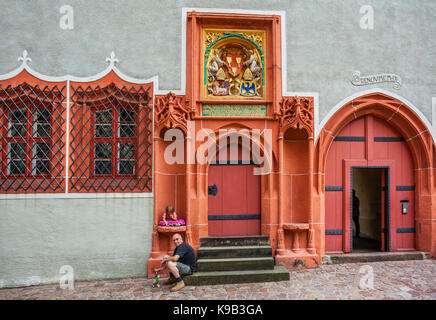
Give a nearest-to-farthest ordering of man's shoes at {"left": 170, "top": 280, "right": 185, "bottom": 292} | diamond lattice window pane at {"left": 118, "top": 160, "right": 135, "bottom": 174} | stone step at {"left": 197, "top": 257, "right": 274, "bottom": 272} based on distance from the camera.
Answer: man's shoes at {"left": 170, "top": 280, "right": 185, "bottom": 292}, stone step at {"left": 197, "top": 257, "right": 274, "bottom": 272}, diamond lattice window pane at {"left": 118, "top": 160, "right": 135, "bottom": 174}

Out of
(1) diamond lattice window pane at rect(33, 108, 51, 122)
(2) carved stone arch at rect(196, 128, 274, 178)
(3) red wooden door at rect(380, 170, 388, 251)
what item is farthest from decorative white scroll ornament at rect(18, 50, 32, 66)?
(3) red wooden door at rect(380, 170, 388, 251)

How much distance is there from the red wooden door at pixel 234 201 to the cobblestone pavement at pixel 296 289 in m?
1.18

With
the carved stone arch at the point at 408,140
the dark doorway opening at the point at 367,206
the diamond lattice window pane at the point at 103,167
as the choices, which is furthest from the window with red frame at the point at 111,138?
the dark doorway opening at the point at 367,206

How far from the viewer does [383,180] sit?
6047 mm

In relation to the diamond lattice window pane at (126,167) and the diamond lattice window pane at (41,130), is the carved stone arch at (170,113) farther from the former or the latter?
the diamond lattice window pane at (41,130)

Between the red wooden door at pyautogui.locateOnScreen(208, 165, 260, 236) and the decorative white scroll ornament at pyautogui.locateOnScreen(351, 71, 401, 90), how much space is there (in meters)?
2.93

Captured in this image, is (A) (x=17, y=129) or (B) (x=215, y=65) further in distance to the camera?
(B) (x=215, y=65)

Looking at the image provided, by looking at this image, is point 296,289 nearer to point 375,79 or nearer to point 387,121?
A: point 387,121

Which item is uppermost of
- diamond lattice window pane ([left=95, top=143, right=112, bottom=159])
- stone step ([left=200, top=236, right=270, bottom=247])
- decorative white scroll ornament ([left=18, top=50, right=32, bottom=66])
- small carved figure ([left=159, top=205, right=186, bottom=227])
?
decorative white scroll ornament ([left=18, top=50, right=32, bottom=66])

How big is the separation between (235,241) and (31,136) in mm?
4554

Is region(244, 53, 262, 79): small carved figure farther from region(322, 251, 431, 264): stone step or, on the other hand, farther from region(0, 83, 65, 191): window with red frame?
region(322, 251, 431, 264): stone step

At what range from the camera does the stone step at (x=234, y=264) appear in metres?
4.84

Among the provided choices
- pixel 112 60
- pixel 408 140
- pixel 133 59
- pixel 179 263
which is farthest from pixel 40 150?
pixel 408 140

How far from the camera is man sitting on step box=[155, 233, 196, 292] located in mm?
4426
